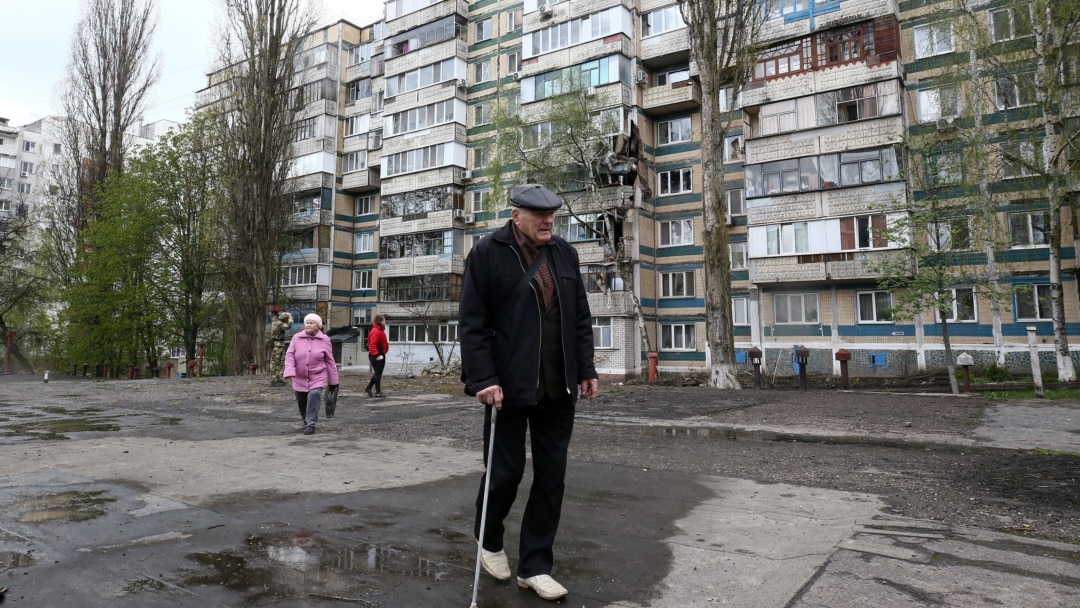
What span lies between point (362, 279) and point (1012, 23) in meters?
39.8

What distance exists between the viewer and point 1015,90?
23344 mm

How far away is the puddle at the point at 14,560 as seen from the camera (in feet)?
10.4

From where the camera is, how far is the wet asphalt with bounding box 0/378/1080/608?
286 cm

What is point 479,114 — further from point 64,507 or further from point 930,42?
point 64,507

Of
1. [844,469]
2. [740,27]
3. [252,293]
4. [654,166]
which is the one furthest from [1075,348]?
[252,293]

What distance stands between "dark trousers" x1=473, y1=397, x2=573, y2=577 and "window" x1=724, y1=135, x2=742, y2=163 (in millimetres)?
31351

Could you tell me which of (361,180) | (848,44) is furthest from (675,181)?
(361,180)

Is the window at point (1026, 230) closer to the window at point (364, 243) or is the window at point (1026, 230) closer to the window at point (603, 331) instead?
A: the window at point (603, 331)

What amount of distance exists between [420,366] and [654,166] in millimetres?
18743

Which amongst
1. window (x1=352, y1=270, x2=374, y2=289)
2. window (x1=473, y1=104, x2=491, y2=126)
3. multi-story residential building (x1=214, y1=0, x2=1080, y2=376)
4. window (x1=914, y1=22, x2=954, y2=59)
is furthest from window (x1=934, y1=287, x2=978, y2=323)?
window (x1=352, y1=270, x2=374, y2=289)

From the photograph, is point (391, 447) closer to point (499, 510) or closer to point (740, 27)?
point (499, 510)

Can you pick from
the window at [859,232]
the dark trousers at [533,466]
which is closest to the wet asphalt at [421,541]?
the dark trousers at [533,466]

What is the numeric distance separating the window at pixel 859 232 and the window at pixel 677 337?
29.3 ft

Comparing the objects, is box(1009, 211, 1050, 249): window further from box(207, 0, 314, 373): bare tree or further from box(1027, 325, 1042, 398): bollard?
box(207, 0, 314, 373): bare tree
